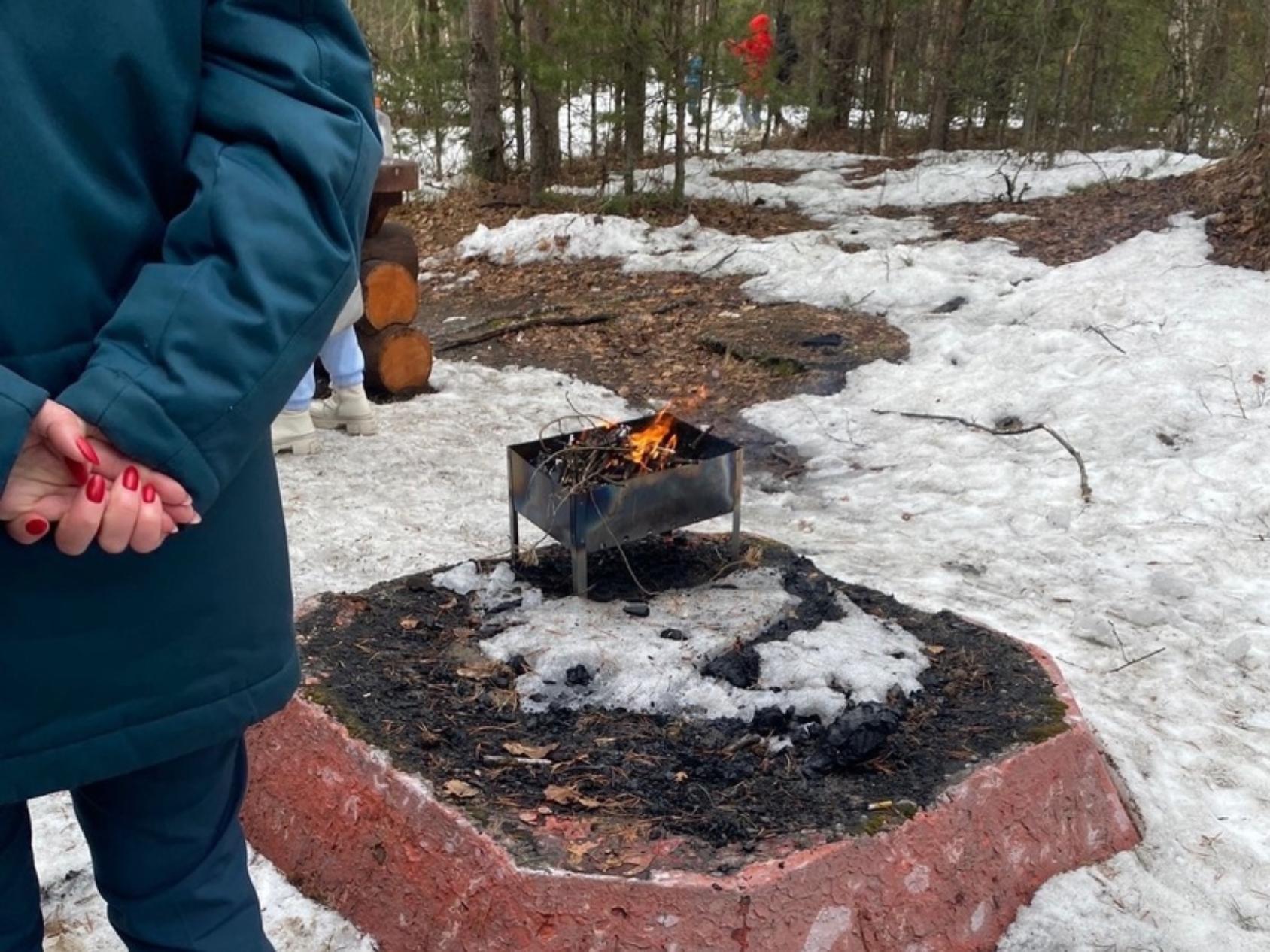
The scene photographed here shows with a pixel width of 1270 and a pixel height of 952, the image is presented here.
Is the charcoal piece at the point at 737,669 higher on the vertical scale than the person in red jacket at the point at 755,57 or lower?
lower

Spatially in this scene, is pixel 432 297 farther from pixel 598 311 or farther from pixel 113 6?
pixel 113 6

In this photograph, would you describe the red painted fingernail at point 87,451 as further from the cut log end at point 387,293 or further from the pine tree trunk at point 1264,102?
the pine tree trunk at point 1264,102

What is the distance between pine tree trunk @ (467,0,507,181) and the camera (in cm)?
1134

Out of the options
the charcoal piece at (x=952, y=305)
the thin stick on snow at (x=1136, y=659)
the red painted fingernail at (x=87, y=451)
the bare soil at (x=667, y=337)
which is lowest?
the bare soil at (x=667, y=337)

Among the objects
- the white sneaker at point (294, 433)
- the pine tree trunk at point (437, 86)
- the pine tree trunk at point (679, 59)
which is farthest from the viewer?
the pine tree trunk at point (437, 86)

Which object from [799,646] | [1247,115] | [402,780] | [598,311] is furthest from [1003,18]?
[402,780]

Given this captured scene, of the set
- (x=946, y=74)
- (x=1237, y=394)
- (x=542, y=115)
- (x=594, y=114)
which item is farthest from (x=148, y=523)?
(x=946, y=74)

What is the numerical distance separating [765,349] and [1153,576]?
10.8ft

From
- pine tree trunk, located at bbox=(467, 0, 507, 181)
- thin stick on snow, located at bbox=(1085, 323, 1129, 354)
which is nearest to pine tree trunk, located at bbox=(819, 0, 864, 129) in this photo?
pine tree trunk, located at bbox=(467, 0, 507, 181)

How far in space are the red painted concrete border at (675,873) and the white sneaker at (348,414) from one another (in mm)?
3252

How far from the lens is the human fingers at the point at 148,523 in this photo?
1.18 meters

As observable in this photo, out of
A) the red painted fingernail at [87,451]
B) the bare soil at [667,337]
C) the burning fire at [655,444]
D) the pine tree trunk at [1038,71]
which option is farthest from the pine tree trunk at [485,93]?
the red painted fingernail at [87,451]

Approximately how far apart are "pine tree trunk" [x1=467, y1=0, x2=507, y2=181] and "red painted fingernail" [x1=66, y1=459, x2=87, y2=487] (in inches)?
443

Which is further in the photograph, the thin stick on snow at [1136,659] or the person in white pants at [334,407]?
the person in white pants at [334,407]
